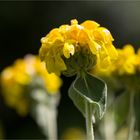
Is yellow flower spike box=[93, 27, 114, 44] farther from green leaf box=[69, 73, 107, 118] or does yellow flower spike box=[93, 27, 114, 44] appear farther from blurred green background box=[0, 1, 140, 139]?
blurred green background box=[0, 1, 140, 139]

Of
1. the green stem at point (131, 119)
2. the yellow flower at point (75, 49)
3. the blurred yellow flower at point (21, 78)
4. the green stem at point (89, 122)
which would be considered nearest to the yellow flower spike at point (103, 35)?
the yellow flower at point (75, 49)

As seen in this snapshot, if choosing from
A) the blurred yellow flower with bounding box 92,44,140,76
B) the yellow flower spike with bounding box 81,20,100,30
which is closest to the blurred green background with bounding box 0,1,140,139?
the blurred yellow flower with bounding box 92,44,140,76

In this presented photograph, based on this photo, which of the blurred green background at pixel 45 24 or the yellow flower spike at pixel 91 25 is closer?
the yellow flower spike at pixel 91 25

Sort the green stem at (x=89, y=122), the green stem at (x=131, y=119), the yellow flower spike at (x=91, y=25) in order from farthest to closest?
the green stem at (x=131, y=119) < the yellow flower spike at (x=91, y=25) < the green stem at (x=89, y=122)

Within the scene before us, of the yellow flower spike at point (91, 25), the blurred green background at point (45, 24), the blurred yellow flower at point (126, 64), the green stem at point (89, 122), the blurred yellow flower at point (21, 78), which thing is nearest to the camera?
the green stem at point (89, 122)

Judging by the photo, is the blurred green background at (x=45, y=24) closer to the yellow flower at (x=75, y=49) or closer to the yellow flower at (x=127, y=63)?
the yellow flower at (x=127, y=63)

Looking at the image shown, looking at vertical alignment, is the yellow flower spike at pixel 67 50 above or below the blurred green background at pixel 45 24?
above

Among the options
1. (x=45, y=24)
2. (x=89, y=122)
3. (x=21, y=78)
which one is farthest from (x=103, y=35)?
(x=45, y=24)
